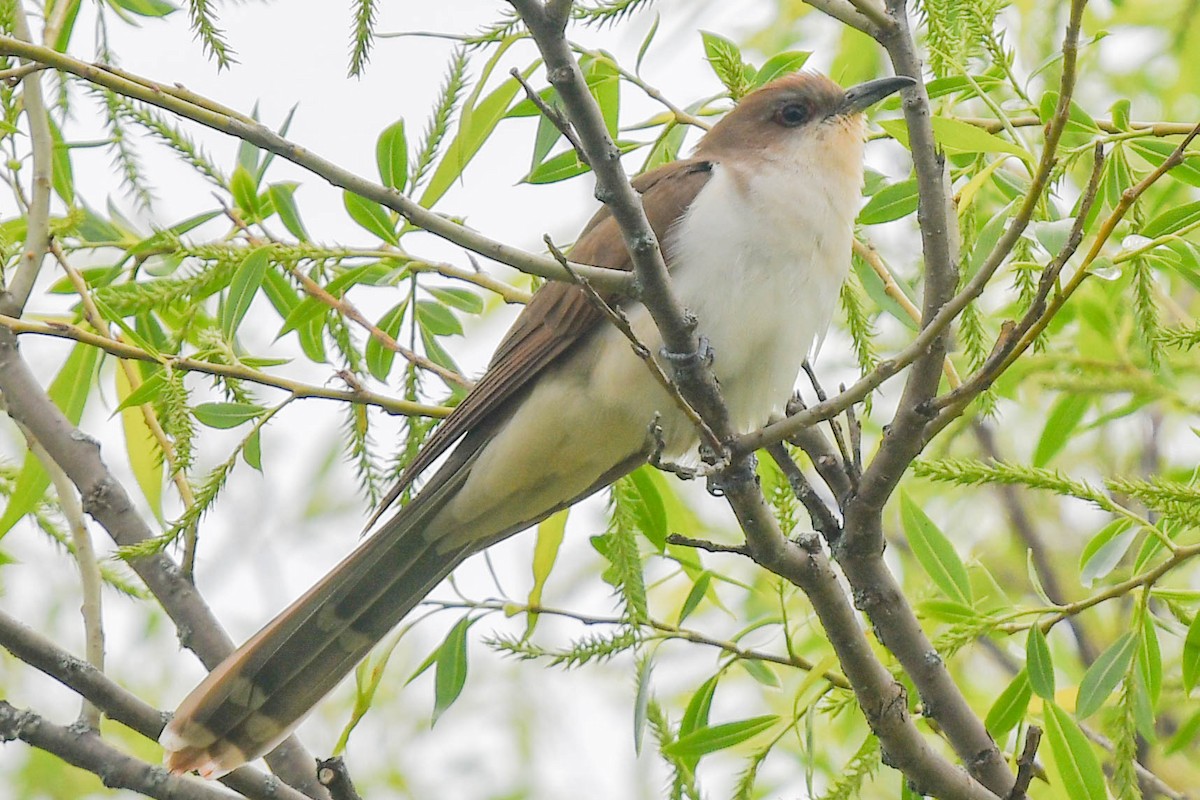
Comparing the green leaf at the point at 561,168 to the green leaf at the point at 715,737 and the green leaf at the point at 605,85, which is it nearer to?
the green leaf at the point at 605,85

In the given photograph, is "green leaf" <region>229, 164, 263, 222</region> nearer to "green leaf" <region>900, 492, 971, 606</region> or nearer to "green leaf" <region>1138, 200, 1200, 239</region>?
"green leaf" <region>900, 492, 971, 606</region>

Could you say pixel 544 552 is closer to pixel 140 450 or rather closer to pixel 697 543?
pixel 697 543

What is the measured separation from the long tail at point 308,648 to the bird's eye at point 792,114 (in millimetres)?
1437

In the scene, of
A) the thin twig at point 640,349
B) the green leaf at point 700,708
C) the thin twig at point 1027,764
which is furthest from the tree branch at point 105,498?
the thin twig at point 1027,764

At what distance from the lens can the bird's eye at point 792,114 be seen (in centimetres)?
388

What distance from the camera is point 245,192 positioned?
3.21 meters

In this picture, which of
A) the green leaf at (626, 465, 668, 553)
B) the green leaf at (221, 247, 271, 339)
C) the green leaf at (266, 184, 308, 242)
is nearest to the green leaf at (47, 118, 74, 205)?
the green leaf at (266, 184, 308, 242)

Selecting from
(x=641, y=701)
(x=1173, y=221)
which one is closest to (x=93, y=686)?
(x=641, y=701)

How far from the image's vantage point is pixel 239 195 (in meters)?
3.21

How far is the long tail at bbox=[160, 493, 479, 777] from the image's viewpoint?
10.1ft

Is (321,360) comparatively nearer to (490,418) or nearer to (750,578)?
(490,418)

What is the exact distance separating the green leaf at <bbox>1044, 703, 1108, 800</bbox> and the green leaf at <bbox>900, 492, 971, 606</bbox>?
1.11ft

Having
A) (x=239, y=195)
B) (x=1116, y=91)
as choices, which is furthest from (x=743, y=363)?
(x=1116, y=91)

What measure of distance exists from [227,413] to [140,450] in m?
0.63
